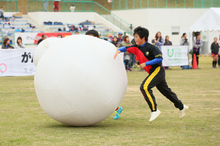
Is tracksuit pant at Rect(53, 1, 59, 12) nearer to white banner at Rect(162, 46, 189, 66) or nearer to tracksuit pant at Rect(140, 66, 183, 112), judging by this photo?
white banner at Rect(162, 46, 189, 66)

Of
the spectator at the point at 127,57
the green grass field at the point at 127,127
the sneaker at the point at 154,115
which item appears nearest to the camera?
the green grass field at the point at 127,127

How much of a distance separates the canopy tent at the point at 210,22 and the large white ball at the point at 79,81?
64.2 ft

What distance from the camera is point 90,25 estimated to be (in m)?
41.8

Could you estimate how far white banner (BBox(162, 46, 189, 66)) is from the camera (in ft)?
79.9

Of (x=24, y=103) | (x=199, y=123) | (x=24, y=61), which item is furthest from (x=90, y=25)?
(x=199, y=123)

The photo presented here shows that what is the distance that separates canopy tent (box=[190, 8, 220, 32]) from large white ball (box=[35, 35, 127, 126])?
64.2 feet

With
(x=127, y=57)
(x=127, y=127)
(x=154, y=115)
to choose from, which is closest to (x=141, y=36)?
(x=154, y=115)

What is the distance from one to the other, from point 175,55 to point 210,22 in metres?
3.87

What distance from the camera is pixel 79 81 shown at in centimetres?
730

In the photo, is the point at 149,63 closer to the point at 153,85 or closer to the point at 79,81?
the point at 153,85

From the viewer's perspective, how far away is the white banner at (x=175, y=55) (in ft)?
79.9

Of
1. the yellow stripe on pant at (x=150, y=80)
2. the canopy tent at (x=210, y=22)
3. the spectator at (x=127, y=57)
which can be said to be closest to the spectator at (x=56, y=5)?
the canopy tent at (x=210, y=22)

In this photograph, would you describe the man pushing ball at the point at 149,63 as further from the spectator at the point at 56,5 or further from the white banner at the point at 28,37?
the spectator at the point at 56,5

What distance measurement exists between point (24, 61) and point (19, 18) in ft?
68.5
